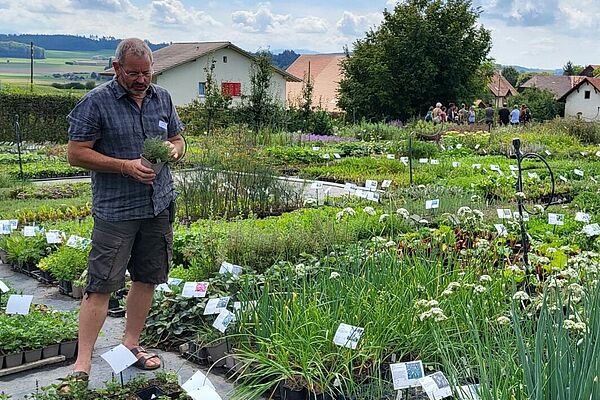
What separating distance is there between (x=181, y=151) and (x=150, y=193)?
1.06ft

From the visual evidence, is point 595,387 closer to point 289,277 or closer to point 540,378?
point 540,378

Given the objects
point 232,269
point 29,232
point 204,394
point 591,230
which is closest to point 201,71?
point 29,232

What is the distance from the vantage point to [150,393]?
10.8ft

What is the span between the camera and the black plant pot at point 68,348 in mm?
4051

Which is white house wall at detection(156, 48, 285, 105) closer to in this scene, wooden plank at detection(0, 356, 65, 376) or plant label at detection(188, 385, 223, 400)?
wooden plank at detection(0, 356, 65, 376)

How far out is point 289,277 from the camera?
149 inches

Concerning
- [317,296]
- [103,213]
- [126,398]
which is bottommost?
[126,398]

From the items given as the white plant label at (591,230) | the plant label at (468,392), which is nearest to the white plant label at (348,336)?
the plant label at (468,392)

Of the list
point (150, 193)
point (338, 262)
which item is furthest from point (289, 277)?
point (150, 193)

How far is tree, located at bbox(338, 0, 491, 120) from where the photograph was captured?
29656 millimetres

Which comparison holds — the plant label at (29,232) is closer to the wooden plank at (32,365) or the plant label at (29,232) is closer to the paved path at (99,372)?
the paved path at (99,372)

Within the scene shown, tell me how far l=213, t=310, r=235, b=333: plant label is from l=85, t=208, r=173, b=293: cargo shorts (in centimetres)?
38

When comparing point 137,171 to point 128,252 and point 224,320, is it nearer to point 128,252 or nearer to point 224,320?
point 128,252

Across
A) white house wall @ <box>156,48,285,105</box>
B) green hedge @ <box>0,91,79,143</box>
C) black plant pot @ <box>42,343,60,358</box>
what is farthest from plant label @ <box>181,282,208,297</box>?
white house wall @ <box>156,48,285,105</box>
